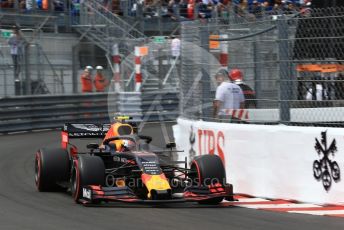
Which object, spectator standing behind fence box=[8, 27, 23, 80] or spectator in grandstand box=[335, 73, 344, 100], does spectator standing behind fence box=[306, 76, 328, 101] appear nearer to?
spectator in grandstand box=[335, 73, 344, 100]

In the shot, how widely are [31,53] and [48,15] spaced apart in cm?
415

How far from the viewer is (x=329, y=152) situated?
906 cm

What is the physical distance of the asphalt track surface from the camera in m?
7.71

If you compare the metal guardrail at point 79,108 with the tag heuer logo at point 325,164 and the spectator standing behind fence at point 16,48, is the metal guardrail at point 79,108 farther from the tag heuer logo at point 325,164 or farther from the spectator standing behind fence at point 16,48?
the tag heuer logo at point 325,164

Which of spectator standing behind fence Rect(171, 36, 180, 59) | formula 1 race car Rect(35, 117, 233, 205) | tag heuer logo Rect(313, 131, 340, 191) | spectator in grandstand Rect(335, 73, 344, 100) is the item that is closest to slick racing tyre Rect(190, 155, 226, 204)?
formula 1 race car Rect(35, 117, 233, 205)

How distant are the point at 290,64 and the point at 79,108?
13190 mm

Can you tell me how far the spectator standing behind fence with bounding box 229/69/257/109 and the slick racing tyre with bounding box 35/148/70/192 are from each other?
2.43 metres

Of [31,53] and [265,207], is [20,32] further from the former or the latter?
[265,207]

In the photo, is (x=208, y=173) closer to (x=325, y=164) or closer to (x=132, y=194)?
(x=132, y=194)

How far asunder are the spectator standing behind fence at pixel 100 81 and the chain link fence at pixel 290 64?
11.9 m

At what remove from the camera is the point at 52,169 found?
33.7 feet

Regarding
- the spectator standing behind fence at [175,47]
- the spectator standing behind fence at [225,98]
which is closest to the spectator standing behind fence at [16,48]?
the spectator standing behind fence at [175,47]

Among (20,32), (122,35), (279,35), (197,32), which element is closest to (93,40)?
(122,35)

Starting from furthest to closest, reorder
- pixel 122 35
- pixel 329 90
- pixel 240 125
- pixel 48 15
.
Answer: pixel 122 35 < pixel 48 15 < pixel 240 125 < pixel 329 90
